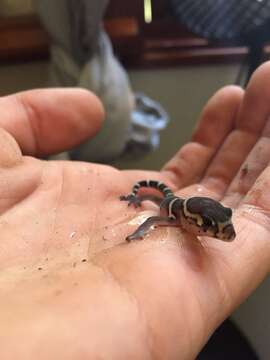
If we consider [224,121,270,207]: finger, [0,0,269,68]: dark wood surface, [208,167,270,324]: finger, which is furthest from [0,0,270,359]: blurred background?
[208,167,270,324]: finger

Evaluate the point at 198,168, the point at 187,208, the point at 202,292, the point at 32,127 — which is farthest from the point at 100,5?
the point at 202,292

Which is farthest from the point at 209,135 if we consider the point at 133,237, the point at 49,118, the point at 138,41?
the point at 138,41

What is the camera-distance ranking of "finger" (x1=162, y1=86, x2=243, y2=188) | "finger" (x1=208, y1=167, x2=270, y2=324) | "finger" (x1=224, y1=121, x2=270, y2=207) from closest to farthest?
"finger" (x1=208, y1=167, x2=270, y2=324) < "finger" (x1=224, y1=121, x2=270, y2=207) < "finger" (x1=162, y1=86, x2=243, y2=188)

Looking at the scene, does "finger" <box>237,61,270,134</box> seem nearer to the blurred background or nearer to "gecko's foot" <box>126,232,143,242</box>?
the blurred background

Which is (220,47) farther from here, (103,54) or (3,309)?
(3,309)

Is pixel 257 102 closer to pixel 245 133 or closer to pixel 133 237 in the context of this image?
pixel 245 133

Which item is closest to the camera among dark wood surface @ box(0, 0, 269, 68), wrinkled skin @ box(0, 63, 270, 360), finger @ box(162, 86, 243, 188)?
wrinkled skin @ box(0, 63, 270, 360)
